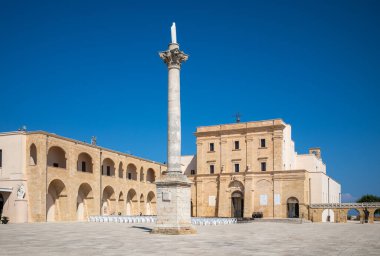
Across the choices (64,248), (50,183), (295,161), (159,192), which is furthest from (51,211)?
(295,161)

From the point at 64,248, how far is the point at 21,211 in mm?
22347

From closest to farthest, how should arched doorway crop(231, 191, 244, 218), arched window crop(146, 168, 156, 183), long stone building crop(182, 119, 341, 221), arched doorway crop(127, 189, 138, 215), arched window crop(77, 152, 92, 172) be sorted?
arched window crop(77, 152, 92, 172)
long stone building crop(182, 119, 341, 221)
arched doorway crop(231, 191, 244, 218)
arched doorway crop(127, 189, 138, 215)
arched window crop(146, 168, 156, 183)

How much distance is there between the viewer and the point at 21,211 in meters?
35.2

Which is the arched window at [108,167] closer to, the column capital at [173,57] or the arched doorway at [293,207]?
the arched doorway at [293,207]

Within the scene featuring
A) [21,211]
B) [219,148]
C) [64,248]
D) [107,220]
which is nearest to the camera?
[64,248]

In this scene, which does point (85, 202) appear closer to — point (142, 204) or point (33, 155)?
point (33, 155)

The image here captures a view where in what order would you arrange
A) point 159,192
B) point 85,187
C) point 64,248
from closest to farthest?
1. point 64,248
2. point 159,192
3. point 85,187

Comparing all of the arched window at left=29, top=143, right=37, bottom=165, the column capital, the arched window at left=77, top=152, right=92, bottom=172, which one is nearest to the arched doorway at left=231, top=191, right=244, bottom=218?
the arched window at left=77, top=152, right=92, bottom=172

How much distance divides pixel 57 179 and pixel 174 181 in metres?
19.2

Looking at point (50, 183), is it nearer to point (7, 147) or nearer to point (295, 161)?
point (7, 147)

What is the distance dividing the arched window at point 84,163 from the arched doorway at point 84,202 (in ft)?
6.84

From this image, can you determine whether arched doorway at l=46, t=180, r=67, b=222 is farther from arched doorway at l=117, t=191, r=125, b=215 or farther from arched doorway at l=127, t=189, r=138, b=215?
arched doorway at l=127, t=189, r=138, b=215

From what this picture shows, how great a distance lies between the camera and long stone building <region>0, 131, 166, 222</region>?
117 feet

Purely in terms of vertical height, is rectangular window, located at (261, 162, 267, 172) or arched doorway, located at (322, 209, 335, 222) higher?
rectangular window, located at (261, 162, 267, 172)
